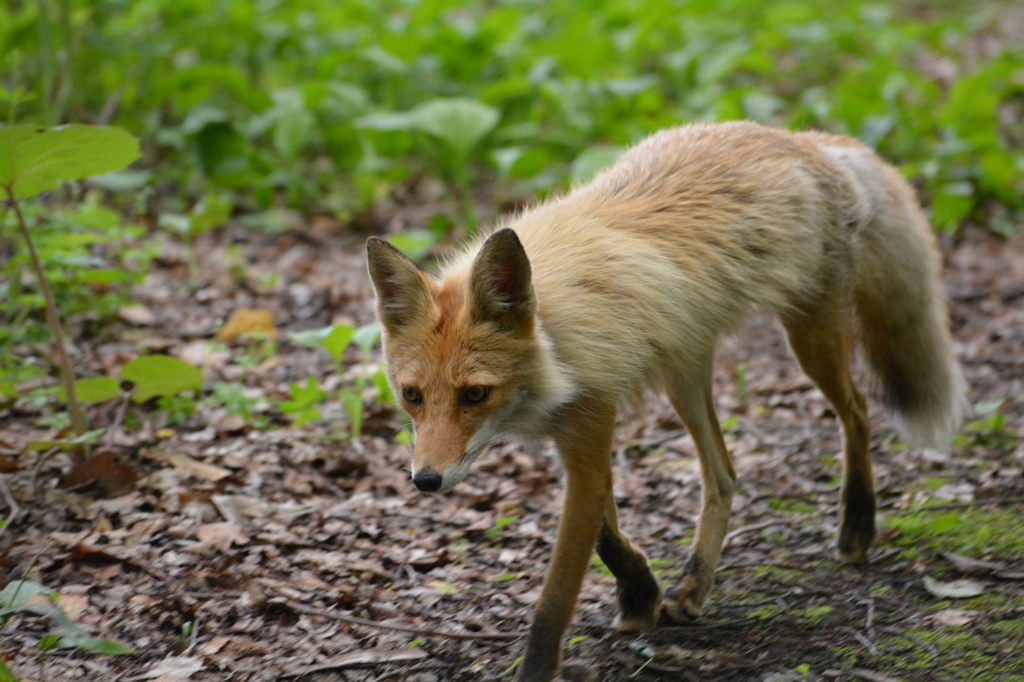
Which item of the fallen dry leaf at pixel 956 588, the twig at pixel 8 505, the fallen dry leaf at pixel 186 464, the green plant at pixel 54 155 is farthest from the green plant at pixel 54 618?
the fallen dry leaf at pixel 956 588

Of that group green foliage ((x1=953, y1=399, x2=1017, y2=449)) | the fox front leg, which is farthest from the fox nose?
green foliage ((x1=953, y1=399, x2=1017, y2=449))

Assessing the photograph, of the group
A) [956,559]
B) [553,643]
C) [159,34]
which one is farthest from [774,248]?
[159,34]

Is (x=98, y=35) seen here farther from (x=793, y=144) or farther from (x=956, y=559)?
(x=956, y=559)

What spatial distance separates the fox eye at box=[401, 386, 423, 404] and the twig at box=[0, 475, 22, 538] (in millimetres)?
1855

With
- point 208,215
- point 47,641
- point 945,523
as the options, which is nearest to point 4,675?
point 47,641

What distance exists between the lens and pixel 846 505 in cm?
417

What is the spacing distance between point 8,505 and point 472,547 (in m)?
2.17

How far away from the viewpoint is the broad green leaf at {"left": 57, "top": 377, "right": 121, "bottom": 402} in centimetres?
408

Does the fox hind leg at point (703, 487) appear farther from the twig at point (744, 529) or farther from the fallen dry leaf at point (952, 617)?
the fallen dry leaf at point (952, 617)

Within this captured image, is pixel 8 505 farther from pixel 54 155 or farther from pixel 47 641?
pixel 54 155

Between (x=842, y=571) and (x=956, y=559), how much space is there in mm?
494

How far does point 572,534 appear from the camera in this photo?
10.6ft

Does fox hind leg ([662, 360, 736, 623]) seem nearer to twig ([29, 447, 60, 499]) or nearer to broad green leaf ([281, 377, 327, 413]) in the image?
broad green leaf ([281, 377, 327, 413])

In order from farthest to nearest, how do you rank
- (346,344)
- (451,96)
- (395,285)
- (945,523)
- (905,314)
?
(451,96) < (346,344) < (905,314) < (945,523) < (395,285)
